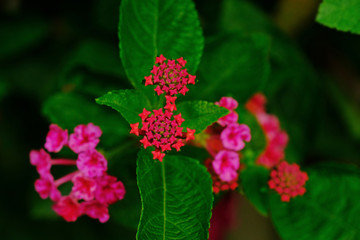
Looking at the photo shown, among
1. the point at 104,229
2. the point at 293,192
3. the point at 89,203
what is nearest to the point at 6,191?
the point at 104,229

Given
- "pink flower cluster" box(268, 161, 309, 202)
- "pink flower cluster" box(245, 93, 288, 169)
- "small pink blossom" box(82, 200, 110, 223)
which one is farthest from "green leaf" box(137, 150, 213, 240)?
"pink flower cluster" box(245, 93, 288, 169)

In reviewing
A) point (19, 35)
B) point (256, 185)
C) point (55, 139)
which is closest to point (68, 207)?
point (55, 139)

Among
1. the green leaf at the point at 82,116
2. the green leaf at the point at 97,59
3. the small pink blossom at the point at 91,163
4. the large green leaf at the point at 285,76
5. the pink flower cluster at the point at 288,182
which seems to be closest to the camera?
the small pink blossom at the point at 91,163

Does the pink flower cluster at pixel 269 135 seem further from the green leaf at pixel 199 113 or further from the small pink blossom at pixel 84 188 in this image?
the small pink blossom at pixel 84 188

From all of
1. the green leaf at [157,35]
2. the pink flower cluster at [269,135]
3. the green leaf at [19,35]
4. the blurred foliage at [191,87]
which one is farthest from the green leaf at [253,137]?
the green leaf at [19,35]

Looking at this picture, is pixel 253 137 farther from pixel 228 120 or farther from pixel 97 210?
pixel 97 210

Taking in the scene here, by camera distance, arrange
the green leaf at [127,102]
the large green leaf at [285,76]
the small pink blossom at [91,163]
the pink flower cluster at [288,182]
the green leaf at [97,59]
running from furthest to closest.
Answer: the large green leaf at [285,76] < the green leaf at [97,59] < the pink flower cluster at [288,182] < the small pink blossom at [91,163] < the green leaf at [127,102]

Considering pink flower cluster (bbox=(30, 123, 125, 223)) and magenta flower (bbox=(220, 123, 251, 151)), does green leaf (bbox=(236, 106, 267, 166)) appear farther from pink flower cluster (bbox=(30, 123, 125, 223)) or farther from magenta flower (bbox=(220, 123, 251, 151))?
Answer: pink flower cluster (bbox=(30, 123, 125, 223))
